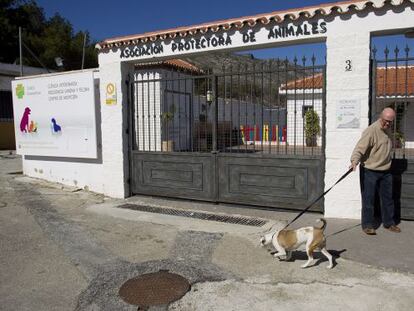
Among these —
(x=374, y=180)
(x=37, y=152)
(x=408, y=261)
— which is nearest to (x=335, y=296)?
(x=408, y=261)

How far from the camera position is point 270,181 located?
714 cm

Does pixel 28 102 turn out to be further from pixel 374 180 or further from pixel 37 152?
pixel 374 180

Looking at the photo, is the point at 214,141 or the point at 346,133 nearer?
the point at 346,133

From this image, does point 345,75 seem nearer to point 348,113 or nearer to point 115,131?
point 348,113

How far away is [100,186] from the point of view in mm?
8969

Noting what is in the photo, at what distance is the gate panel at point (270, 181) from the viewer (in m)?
6.78

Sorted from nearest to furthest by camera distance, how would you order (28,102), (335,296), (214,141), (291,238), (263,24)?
(335,296) < (291,238) < (263,24) < (214,141) < (28,102)

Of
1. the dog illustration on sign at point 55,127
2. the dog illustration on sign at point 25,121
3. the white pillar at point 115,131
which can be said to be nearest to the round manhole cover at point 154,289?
the white pillar at point 115,131

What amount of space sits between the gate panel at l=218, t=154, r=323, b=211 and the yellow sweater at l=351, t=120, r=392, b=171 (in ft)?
3.51

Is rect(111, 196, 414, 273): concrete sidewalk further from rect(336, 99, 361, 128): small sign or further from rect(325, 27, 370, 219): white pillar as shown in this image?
rect(336, 99, 361, 128): small sign

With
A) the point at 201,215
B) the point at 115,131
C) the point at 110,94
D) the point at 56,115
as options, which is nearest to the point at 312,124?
the point at 201,215

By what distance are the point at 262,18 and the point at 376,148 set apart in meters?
2.78

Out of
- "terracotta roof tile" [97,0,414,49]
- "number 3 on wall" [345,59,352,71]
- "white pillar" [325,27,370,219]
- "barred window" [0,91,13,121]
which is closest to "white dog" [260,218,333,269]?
"white pillar" [325,27,370,219]

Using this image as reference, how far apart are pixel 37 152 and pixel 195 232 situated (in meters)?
5.60
